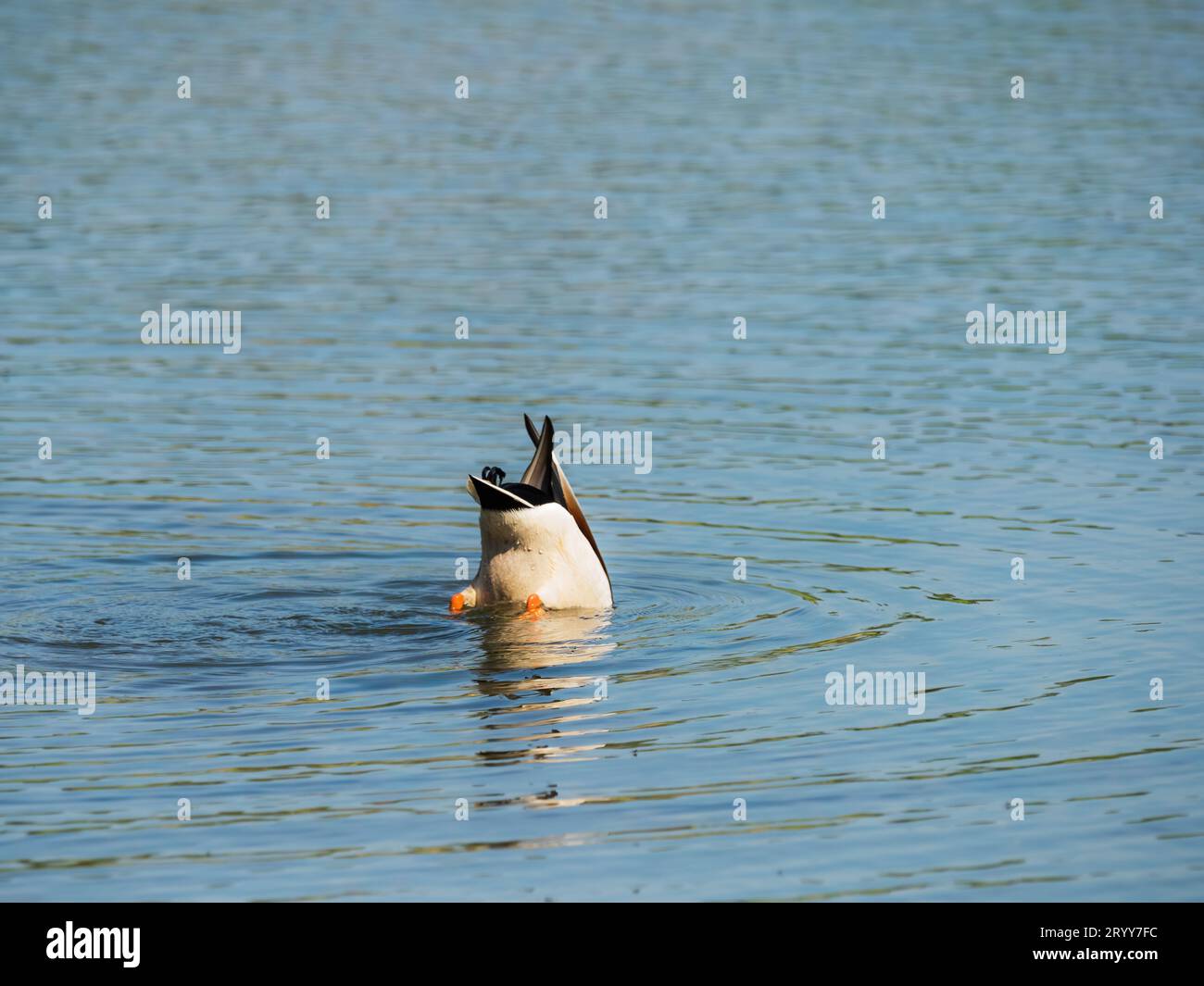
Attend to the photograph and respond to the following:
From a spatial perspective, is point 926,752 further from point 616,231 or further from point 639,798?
point 616,231

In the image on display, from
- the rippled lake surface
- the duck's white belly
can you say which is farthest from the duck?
the rippled lake surface

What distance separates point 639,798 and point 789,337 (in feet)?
40.5

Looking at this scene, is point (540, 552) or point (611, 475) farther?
point (611, 475)

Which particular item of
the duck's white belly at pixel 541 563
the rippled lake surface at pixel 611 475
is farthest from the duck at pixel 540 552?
the rippled lake surface at pixel 611 475

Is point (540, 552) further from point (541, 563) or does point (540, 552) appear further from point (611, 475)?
point (611, 475)

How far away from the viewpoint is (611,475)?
17438 millimetres

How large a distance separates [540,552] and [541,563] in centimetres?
9

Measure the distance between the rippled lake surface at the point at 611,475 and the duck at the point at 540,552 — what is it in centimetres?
26

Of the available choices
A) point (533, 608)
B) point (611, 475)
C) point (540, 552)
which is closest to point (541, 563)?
point (540, 552)

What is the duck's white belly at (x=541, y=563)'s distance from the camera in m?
13.4

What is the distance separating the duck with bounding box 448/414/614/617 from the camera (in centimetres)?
1336

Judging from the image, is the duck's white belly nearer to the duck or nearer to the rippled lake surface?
the duck

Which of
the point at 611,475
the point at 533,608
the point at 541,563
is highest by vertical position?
the point at 611,475

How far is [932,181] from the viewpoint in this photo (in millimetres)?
29203
